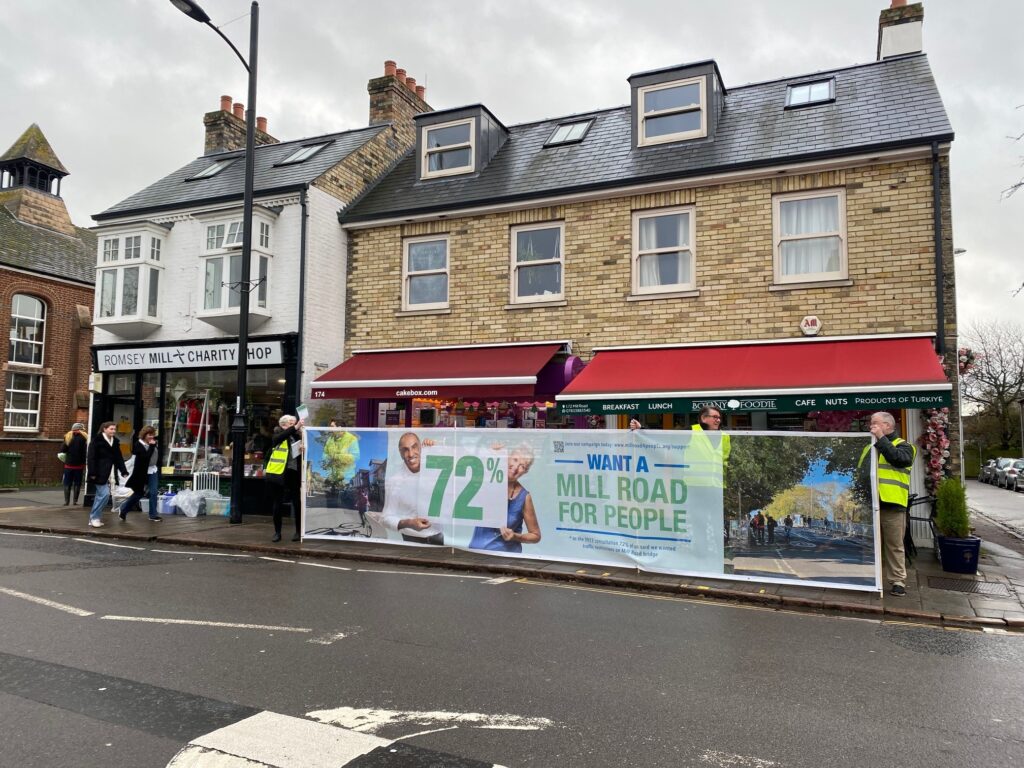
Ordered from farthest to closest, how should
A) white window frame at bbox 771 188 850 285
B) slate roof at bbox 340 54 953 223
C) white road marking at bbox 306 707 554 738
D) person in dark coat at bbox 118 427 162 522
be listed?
person in dark coat at bbox 118 427 162 522 → slate roof at bbox 340 54 953 223 → white window frame at bbox 771 188 850 285 → white road marking at bbox 306 707 554 738

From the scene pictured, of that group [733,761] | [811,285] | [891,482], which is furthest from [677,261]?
[733,761]

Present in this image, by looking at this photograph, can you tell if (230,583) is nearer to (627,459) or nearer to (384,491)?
(384,491)

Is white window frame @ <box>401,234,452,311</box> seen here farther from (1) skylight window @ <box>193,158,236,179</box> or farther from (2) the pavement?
(1) skylight window @ <box>193,158,236,179</box>

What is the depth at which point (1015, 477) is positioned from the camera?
32531 millimetres

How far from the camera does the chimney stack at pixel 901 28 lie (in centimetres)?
1382

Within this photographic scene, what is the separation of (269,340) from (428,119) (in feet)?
19.8

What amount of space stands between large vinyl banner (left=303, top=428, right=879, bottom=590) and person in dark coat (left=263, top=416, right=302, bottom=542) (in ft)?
0.80

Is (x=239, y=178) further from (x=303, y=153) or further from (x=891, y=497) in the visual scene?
(x=891, y=497)

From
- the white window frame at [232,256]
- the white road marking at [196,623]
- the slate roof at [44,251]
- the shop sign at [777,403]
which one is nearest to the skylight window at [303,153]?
the white window frame at [232,256]

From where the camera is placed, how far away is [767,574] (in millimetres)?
7637

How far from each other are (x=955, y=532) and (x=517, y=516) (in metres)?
5.35

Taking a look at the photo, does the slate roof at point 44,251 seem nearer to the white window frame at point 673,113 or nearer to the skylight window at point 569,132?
the skylight window at point 569,132

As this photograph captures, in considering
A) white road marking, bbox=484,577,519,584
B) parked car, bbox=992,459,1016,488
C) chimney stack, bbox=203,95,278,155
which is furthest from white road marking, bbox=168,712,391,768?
parked car, bbox=992,459,1016,488

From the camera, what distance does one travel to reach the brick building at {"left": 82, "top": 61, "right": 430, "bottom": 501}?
14383 mm
